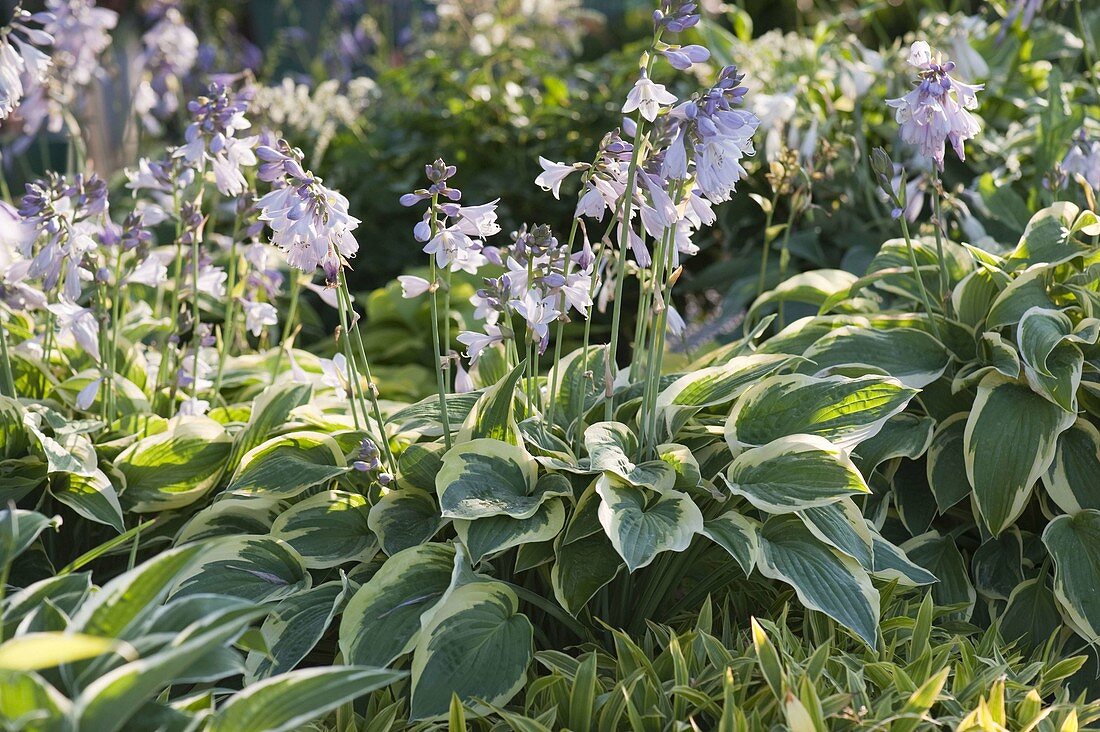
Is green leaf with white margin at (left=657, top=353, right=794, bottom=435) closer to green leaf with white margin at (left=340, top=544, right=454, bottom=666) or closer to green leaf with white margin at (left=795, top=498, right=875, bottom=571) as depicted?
green leaf with white margin at (left=795, top=498, right=875, bottom=571)

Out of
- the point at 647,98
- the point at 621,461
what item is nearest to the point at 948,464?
the point at 621,461

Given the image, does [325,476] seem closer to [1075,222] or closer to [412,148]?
[1075,222]

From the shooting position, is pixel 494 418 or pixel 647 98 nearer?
pixel 647 98

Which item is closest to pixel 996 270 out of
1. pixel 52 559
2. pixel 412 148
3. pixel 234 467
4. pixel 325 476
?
pixel 325 476

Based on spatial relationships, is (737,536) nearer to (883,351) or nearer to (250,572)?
(883,351)

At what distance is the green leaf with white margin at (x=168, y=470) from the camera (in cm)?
218

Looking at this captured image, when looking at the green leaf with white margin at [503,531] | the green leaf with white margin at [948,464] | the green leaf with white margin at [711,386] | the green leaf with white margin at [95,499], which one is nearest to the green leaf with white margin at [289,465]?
the green leaf with white margin at [95,499]

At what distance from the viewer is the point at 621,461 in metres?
1.86

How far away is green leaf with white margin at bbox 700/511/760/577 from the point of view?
175 centimetres

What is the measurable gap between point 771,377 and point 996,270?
673 mm

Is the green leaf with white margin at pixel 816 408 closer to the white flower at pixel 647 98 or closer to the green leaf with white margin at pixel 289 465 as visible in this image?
the white flower at pixel 647 98

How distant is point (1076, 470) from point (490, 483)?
1.19 meters

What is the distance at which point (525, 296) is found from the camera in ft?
6.03

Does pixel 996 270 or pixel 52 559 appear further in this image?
pixel 996 270
